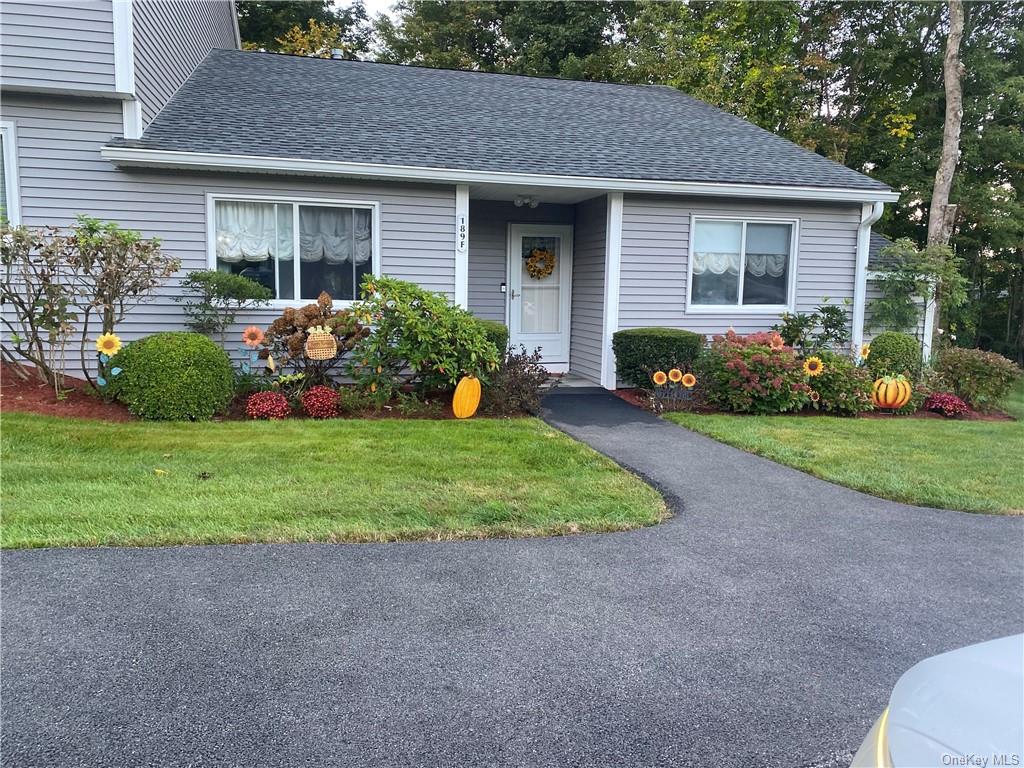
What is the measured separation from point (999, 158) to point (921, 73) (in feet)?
10.9

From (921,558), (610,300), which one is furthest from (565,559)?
(610,300)

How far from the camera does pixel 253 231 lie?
8867 mm

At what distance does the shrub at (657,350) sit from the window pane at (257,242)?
4.52 metres

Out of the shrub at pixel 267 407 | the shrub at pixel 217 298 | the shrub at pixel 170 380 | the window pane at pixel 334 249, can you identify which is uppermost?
the window pane at pixel 334 249

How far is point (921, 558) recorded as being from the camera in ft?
13.9

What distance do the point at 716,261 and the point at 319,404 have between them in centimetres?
612

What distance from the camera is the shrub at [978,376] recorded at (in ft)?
32.6

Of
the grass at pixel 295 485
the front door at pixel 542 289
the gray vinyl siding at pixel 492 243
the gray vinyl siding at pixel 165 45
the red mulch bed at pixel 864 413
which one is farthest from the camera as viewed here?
the front door at pixel 542 289

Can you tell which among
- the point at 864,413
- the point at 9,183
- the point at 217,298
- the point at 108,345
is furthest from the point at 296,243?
the point at 864,413

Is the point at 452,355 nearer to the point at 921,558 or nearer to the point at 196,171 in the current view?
the point at 196,171

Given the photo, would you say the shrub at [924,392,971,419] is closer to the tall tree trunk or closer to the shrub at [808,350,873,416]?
the shrub at [808,350,873,416]

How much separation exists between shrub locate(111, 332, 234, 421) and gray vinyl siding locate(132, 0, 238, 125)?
320cm

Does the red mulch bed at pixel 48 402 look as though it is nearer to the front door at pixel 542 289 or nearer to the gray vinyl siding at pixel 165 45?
the gray vinyl siding at pixel 165 45

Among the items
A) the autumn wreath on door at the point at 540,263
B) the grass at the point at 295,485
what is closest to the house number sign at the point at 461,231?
the autumn wreath on door at the point at 540,263
